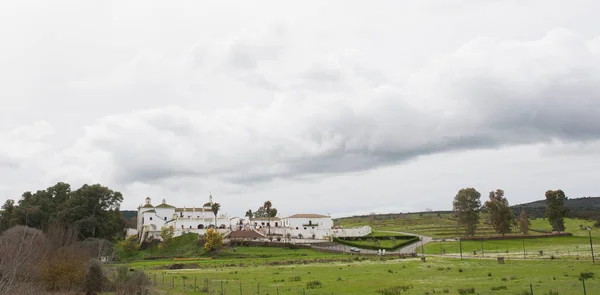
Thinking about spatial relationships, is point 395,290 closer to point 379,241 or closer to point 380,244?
point 380,244

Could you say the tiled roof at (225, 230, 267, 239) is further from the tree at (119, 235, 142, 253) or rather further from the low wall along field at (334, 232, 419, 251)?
the tree at (119, 235, 142, 253)

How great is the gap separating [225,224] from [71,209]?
140 ft

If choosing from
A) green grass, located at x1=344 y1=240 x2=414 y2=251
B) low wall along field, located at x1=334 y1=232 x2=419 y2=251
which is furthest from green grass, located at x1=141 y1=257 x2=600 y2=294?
low wall along field, located at x1=334 y1=232 x2=419 y2=251

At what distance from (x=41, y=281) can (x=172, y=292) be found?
9.84 metres

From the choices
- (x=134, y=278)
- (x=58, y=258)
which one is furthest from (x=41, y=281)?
(x=134, y=278)

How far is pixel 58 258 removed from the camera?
116 ft

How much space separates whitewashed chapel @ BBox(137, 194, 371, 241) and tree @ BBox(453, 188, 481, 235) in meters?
25.4

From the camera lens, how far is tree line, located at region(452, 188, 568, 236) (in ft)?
346

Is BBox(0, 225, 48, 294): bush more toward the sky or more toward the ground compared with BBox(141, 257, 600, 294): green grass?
more toward the sky

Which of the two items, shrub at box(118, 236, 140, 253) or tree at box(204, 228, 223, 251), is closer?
tree at box(204, 228, 223, 251)

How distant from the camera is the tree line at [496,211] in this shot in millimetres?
105500

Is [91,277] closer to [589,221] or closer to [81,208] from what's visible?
[81,208]

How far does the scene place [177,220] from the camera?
393 feet

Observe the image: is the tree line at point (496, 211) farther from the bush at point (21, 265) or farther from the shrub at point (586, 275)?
the bush at point (21, 265)
